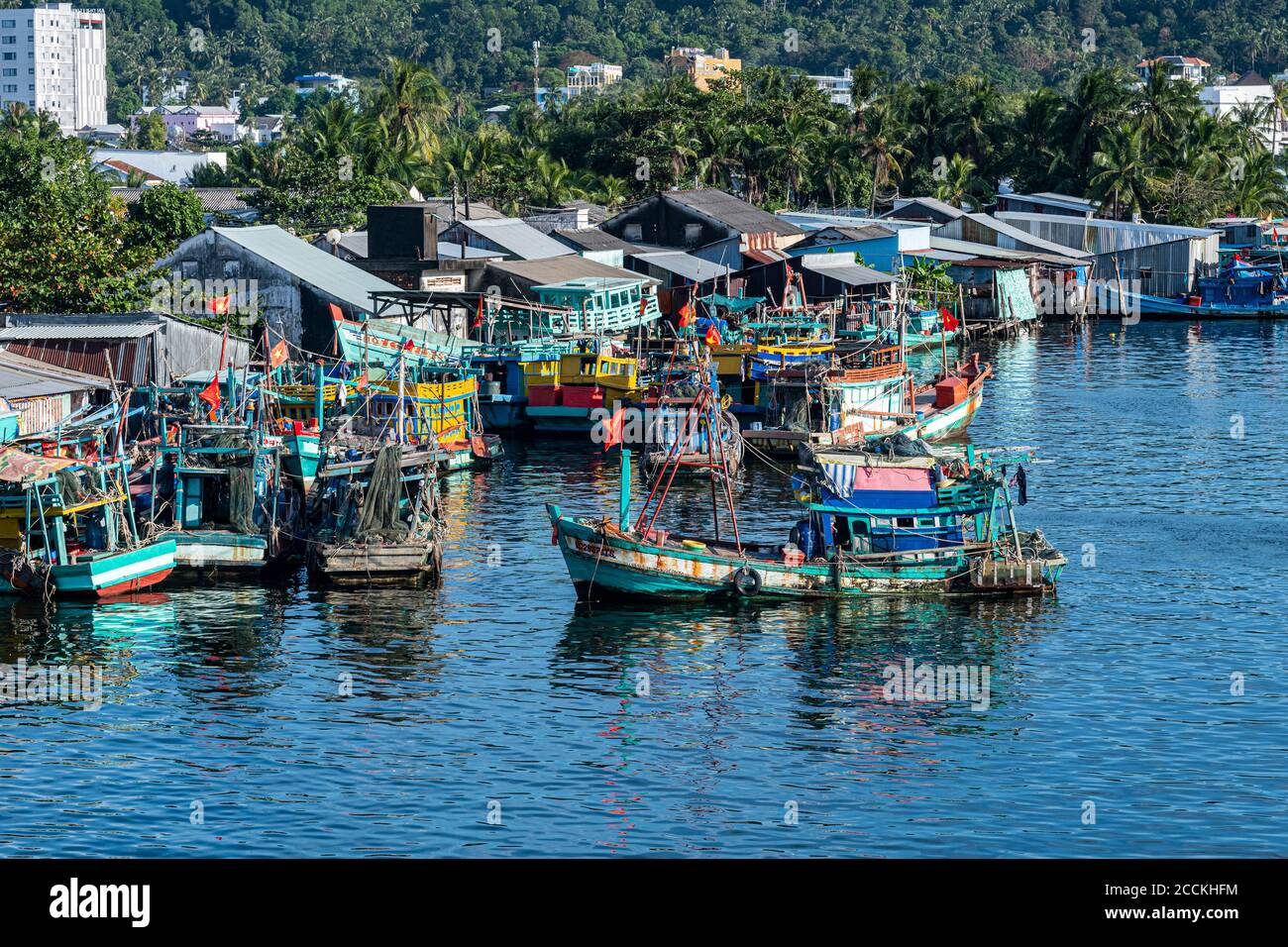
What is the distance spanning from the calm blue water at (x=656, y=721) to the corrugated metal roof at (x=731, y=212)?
185 ft

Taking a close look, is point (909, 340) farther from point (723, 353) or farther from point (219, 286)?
point (219, 286)

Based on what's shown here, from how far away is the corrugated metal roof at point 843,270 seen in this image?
105 m

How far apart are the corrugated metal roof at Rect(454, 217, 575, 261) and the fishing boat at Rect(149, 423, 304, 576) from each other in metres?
46.6

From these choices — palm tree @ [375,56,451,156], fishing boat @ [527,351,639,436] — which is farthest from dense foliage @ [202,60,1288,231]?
fishing boat @ [527,351,639,436]

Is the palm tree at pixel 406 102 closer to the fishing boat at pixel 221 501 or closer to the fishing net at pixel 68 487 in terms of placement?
the fishing boat at pixel 221 501

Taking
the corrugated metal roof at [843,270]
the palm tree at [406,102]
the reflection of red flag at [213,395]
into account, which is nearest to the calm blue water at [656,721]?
the reflection of red flag at [213,395]

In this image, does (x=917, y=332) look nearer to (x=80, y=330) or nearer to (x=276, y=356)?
(x=276, y=356)

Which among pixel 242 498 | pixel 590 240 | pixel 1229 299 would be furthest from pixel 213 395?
pixel 1229 299

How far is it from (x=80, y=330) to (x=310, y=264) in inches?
721

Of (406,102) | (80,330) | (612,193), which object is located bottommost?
(80,330)

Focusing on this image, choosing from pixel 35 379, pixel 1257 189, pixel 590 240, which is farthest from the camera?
pixel 1257 189

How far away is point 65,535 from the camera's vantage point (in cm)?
4725

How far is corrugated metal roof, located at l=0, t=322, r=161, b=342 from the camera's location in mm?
62938

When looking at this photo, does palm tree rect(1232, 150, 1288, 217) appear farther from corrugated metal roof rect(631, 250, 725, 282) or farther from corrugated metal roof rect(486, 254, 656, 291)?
corrugated metal roof rect(486, 254, 656, 291)
